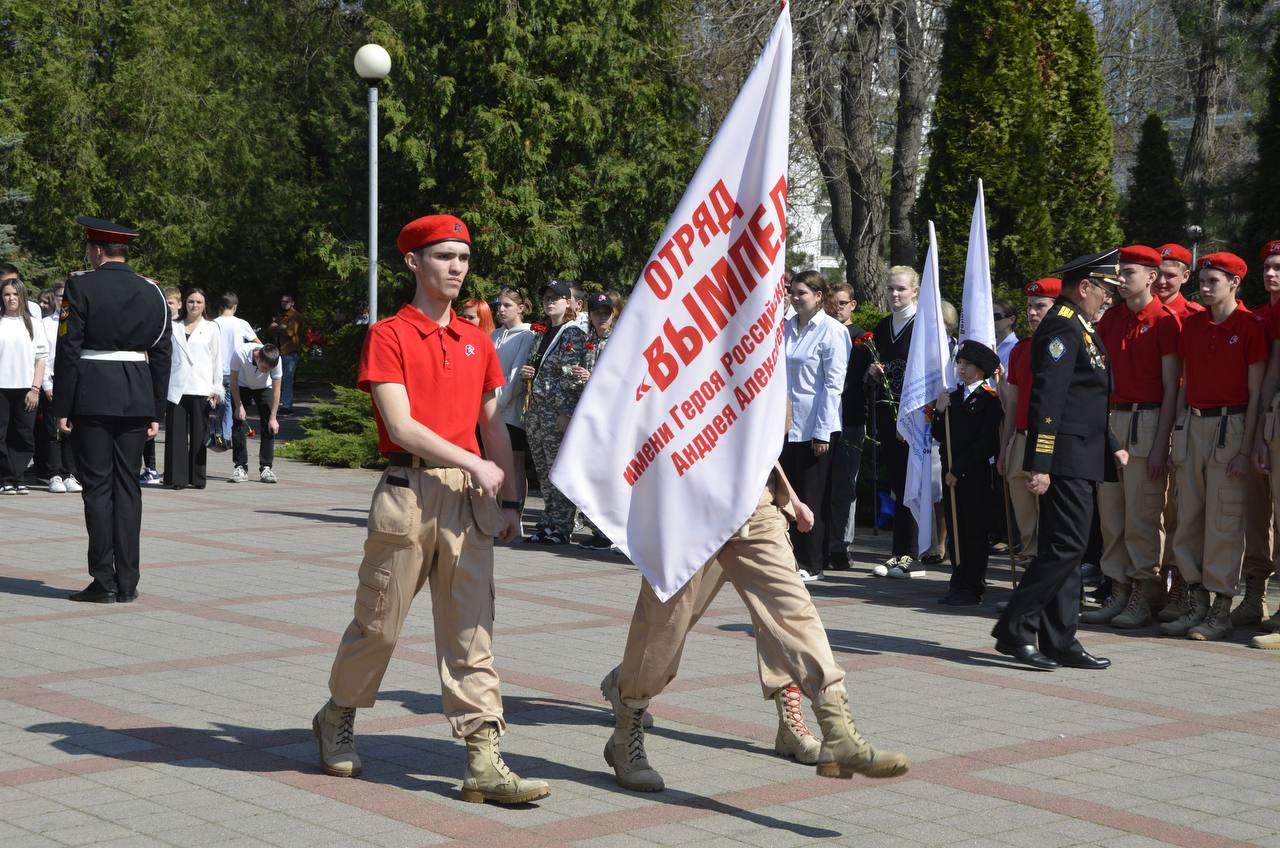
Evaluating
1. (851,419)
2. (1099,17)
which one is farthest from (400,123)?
(851,419)

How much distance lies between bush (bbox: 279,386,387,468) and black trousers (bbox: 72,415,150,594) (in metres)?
9.22

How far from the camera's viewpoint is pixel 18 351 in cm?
1504

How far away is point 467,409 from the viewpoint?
221 inches

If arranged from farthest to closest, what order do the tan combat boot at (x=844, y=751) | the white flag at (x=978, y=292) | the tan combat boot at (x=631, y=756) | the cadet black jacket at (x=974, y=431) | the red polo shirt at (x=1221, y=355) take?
the white flag at (x=978, y=292) → the cadet black jacket at (x=974, y=431) → the red polo shirt at (x=1221, y=355) → the tan combat boot at (x=631, y=756) → the tan combat boot at (x=844, y=751)

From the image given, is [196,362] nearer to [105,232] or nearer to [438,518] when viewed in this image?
[105,232]

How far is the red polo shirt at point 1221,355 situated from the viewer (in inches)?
352

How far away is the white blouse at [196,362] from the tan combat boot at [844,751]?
39.7ft

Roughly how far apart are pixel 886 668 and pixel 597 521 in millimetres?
3253

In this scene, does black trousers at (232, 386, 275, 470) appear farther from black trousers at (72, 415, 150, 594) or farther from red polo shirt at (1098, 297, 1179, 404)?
red polo shirt at (1098, 297, 1179, 404)

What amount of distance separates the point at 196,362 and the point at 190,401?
1.31ft

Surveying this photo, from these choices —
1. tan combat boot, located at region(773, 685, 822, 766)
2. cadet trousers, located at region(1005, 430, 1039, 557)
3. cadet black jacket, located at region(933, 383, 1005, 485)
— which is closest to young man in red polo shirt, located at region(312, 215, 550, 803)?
tan combat boot, located at region(773, 685, 822, 766)

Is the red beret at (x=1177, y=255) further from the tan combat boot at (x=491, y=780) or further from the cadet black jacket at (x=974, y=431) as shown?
the tan combat boot at (x=491, y=780)

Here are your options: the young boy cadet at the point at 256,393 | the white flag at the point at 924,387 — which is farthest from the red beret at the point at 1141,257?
the young boy cadet at the point at 256,393

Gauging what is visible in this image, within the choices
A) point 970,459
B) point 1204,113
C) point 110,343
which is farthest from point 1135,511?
point 1204,113
